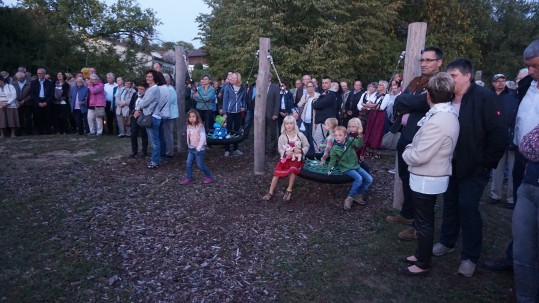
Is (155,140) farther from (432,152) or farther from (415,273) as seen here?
(432,152)

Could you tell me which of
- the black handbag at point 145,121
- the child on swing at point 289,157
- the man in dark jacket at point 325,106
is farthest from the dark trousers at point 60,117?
the child on swing at point 289,157

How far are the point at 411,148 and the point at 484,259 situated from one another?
1.80 metres

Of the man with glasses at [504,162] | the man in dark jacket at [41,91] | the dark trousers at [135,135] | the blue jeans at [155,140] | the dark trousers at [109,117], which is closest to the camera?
the man with glasses at [504,162]

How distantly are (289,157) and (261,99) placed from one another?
170 cm

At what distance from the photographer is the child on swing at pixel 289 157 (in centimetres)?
641

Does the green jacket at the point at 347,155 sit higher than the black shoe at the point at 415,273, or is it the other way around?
the green jacket at the point at 347,155

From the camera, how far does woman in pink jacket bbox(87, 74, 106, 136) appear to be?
11695 mm

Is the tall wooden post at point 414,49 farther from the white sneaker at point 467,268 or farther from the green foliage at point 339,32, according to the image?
the green foliage at point 339,32

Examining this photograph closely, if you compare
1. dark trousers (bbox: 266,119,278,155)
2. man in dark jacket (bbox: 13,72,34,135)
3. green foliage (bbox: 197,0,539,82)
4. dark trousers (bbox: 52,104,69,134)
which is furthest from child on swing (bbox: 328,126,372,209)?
green foliage (bbox: 197,0,539,82)

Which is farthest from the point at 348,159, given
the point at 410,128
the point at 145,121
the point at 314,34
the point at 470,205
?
the point at 314,34

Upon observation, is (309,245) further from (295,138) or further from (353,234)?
(295,138)

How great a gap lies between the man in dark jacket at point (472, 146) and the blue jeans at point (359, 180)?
2.08m

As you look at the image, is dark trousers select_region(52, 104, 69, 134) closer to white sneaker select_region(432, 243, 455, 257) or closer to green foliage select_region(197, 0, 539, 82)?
green foliage select_region(197, 0, 539, 82)

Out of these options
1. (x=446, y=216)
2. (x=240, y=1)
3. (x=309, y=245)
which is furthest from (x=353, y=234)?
(x=240, y=1)
